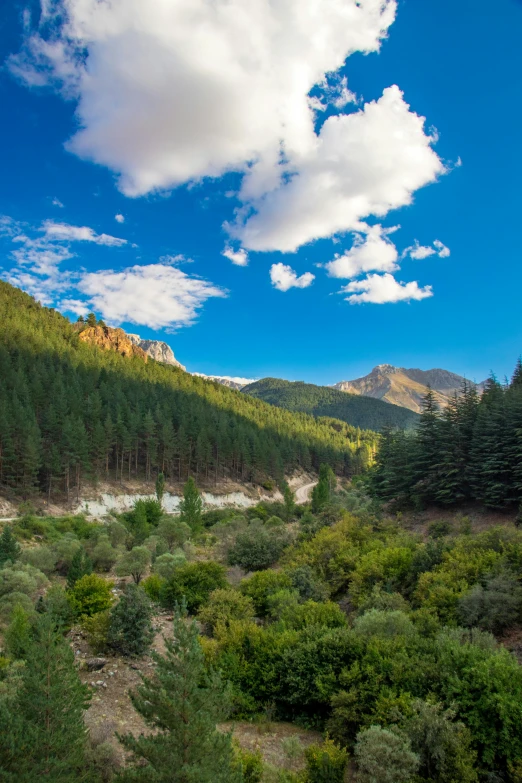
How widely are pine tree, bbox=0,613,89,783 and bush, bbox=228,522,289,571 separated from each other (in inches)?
870

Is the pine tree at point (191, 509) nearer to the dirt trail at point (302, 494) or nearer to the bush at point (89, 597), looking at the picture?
the bush at point (89, 597)

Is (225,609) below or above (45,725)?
below

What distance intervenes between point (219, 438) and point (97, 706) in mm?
74541

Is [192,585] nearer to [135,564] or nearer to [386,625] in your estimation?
[135,564]

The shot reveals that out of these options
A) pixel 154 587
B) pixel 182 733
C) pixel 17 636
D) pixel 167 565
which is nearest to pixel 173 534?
pixel 167 565

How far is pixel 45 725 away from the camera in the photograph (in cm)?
834

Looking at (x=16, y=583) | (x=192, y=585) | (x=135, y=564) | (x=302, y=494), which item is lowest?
(x=302, y=494)

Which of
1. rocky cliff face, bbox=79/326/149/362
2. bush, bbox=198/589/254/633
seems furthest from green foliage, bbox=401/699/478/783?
rocky cliff face, bbox=79/326/149/362

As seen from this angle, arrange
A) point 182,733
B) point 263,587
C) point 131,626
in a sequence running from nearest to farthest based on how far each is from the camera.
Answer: point 182,733, point 131,626, point 263,587

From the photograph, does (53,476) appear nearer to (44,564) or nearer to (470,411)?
(44,564)

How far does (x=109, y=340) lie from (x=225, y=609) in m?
134

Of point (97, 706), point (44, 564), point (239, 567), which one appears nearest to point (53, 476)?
point (44, 564)

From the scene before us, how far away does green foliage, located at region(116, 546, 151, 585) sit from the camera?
95.4ft

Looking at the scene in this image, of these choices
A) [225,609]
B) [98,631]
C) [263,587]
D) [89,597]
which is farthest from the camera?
[263,587]
